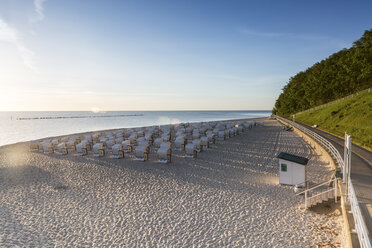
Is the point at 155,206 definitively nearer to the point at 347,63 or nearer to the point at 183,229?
the point at 183,229

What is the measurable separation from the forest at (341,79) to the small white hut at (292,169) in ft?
132

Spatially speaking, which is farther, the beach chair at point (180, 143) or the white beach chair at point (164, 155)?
the beach chair at point (180, 143)

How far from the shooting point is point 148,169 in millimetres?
15055

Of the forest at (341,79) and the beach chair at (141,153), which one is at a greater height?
the forest at (341,79)

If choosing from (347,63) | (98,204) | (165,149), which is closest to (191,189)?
(98,204)

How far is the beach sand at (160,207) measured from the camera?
7.34m

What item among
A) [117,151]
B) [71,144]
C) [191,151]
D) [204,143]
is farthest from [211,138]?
[71,144]

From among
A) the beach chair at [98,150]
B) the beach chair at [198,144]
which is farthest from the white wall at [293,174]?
the beach chair at [98,150]

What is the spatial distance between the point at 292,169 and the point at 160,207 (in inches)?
269

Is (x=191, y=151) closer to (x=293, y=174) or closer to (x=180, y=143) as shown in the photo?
(x=180, y=143)

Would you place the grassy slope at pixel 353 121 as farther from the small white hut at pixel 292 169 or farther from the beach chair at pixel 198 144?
the beach chair at pixel 198 144

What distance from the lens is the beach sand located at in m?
7.34

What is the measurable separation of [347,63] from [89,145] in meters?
53.4

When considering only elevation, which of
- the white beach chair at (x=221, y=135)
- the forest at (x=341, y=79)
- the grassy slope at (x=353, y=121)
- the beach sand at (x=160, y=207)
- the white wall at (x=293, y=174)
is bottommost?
the beach sand at (x=160, y=207)
